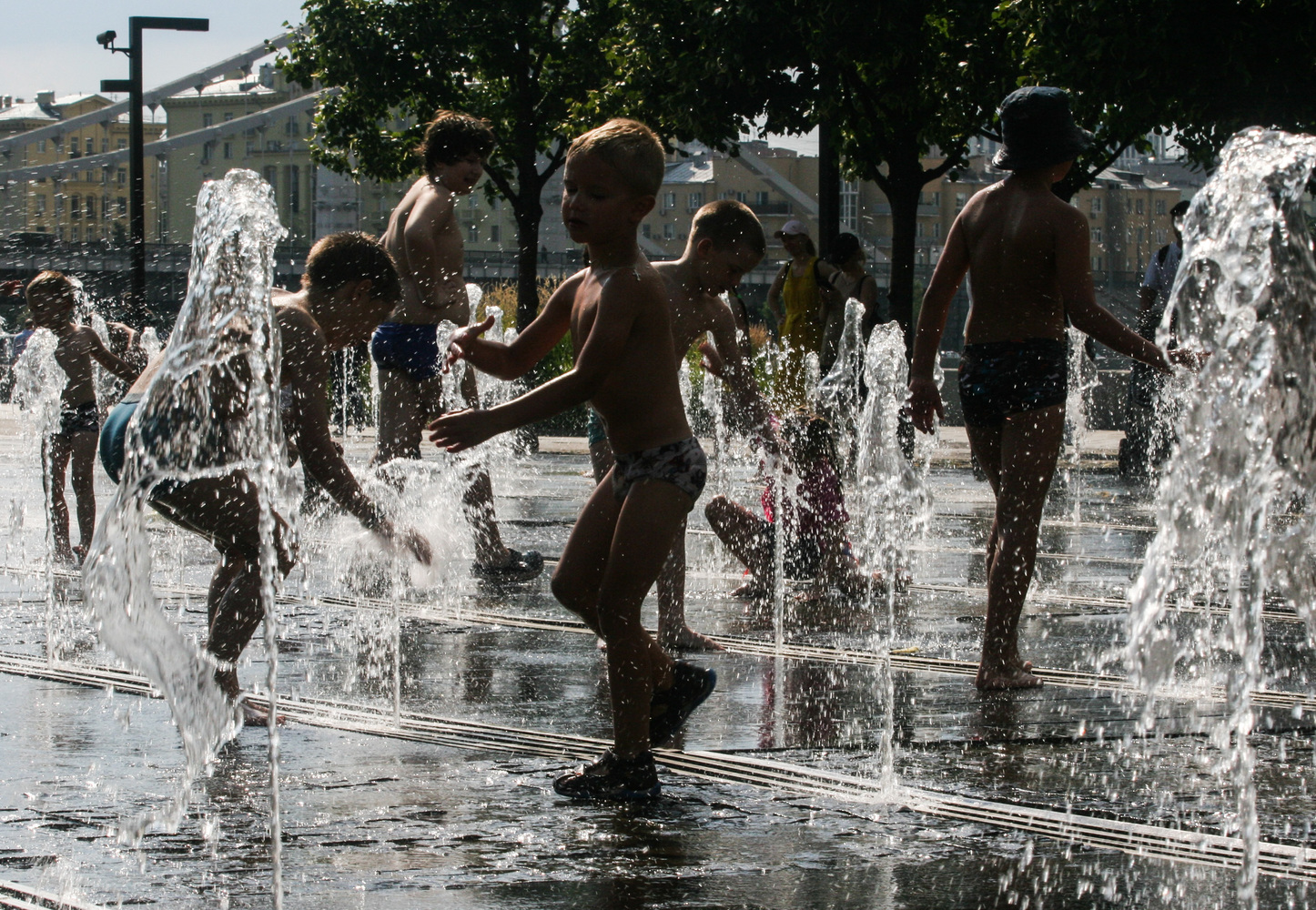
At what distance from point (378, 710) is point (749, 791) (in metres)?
1.29

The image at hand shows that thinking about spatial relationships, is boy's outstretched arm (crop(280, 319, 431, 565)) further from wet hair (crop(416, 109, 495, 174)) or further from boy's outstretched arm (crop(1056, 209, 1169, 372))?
wet hair (crop(416, 109, 495, 174))

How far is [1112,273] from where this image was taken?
97.0 metres

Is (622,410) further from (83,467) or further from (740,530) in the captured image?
(83,467)

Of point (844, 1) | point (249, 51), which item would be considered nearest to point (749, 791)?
point (844, 1)

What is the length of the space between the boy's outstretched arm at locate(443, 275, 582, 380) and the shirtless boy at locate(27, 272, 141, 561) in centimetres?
496

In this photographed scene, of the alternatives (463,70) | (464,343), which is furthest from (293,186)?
(464,343)

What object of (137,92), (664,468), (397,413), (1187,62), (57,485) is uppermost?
(137,92)

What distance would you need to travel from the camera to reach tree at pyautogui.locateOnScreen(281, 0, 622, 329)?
90.4ft

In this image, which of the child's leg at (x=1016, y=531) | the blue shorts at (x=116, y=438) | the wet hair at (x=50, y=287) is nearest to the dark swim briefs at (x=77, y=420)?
the wet hair at (x=50, y=287)

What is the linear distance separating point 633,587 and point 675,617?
1793mm

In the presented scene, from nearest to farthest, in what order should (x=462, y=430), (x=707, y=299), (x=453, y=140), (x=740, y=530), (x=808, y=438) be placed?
(x=462, y=430) → (x=707, y=299) → (x=740, y=530) → (x=453, y=140) → (x=808, y=438)

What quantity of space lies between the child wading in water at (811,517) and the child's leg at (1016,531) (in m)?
1.90

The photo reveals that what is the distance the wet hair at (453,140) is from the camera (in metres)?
7.09

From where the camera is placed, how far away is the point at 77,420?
873 cm
